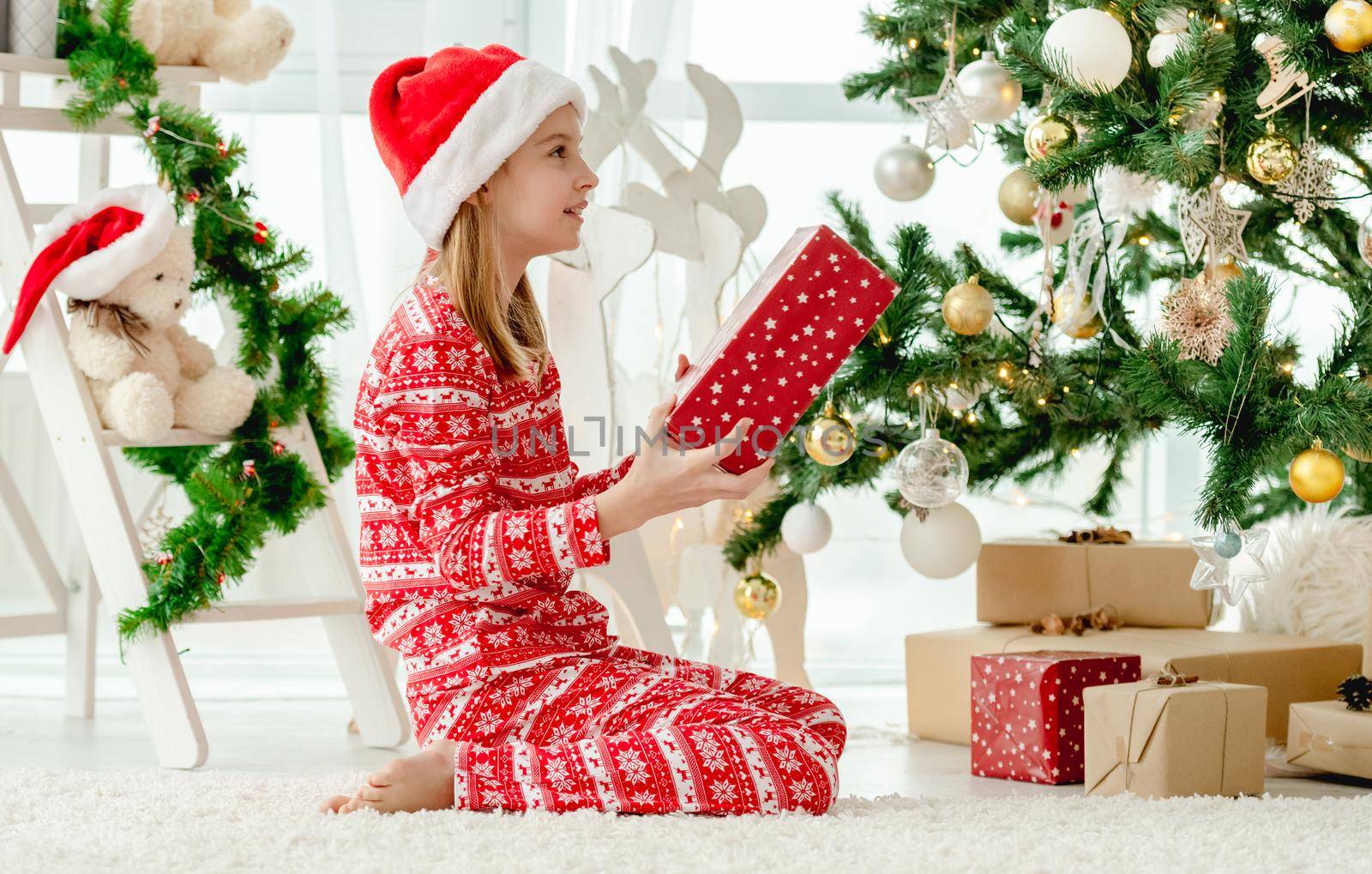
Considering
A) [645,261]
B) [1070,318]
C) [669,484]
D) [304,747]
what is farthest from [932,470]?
[304,747]

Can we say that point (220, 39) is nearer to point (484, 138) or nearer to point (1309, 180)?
point (484, 138)

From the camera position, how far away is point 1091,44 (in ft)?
4.47

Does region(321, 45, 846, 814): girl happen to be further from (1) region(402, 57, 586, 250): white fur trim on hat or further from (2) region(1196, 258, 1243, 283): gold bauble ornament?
(2) region(1196, 258, 1243, 283): gold bauble ornament

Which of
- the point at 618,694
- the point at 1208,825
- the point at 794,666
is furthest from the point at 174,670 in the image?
the point at 1208,825

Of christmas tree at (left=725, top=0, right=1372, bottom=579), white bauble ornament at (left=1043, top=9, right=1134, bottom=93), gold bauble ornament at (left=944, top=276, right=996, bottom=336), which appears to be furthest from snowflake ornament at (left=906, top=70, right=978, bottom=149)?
white bauble ornament at (left=1043, top=9, right=1134, bottom=93)

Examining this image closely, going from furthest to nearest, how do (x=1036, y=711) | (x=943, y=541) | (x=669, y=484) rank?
(x=943, y=541) → (x=1036, y=711) → (x=669, y=484)

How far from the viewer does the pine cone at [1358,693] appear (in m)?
1.55

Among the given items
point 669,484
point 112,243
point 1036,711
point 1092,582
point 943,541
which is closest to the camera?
point 669,484

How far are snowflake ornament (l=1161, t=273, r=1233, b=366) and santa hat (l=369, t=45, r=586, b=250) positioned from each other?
64 cm

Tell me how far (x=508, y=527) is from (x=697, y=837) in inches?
11.8

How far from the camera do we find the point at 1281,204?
5.49 feet

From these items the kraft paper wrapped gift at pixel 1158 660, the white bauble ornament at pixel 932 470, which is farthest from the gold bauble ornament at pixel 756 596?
the white bauble ornament at pixel 932 470

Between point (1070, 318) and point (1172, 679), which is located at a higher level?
point (1070, 318)

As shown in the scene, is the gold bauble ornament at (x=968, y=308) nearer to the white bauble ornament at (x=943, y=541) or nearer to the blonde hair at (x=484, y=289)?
the white bauble ornament at (x=943, y=541)
